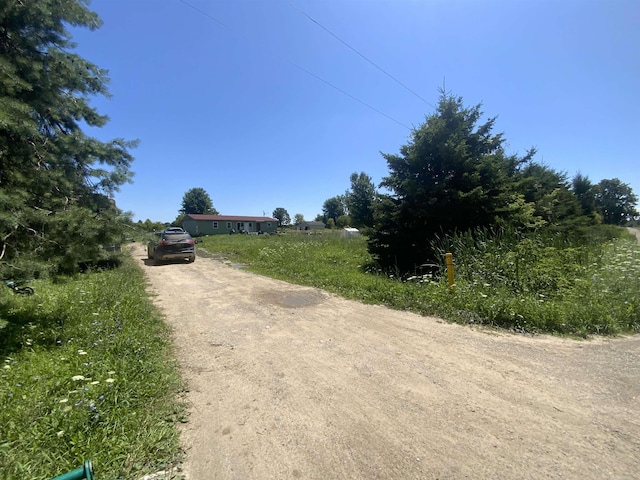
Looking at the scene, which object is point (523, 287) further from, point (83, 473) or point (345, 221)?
point (345, 221)

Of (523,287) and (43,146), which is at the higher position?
(43,146)

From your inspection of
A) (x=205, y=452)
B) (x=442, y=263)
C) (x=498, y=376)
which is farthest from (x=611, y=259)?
(x=205, y=452)

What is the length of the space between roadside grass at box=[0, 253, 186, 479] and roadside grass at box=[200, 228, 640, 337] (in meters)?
4.05

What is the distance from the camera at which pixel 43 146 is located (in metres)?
4.14

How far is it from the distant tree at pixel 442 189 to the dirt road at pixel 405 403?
15.7 ft

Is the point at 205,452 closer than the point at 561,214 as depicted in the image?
Yes

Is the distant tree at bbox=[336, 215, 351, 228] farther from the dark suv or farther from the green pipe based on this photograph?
the green pipe

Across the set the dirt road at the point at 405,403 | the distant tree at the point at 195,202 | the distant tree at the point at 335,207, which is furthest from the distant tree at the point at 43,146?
the distant tree at the point at 335,207

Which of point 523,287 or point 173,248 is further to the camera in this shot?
point 173,248

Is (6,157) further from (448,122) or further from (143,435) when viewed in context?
(448,122)

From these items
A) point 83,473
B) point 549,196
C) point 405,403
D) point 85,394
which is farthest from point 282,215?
point 83,473

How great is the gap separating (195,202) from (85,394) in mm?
75840

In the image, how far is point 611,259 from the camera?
6828 mm

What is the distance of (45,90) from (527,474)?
669 centimetres
